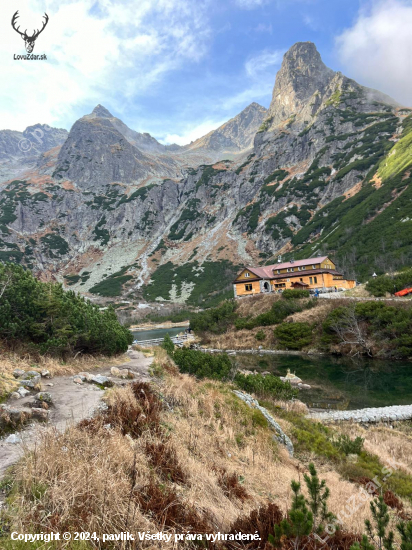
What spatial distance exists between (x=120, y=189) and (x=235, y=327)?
159329mm

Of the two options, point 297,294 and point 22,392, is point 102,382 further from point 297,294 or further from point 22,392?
point 297,294

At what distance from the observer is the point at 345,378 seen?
25.0 m

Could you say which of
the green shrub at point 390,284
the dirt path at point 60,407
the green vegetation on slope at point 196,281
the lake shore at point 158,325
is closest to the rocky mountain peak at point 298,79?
the green vegetation on slope at point 196,281

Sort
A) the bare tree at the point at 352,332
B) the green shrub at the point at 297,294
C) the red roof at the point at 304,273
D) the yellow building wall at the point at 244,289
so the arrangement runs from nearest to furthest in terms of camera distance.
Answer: the bare tree at the point at 352,332 → the green shrub at the point at 297,294 → the red roof at the point at 304,273 → the yellow building wall at the point at 244,289

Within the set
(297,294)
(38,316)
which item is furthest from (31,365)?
(297,294)

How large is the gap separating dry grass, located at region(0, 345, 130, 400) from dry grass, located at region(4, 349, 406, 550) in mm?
2802

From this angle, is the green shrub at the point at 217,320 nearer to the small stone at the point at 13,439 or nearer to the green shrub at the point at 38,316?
the green shrub at the point at 38,316

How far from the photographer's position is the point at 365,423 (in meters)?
14.6

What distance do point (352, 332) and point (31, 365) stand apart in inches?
1326

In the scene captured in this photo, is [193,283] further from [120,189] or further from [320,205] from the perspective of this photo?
[120,189]

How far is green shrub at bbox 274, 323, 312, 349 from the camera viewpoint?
38.6 m

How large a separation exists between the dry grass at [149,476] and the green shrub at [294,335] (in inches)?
1261

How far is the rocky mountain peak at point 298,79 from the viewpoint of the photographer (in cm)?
17862

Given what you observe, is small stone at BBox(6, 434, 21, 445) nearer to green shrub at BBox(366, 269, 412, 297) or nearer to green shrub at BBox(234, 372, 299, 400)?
green shrub at BBox(234, 372, 299, 400)
